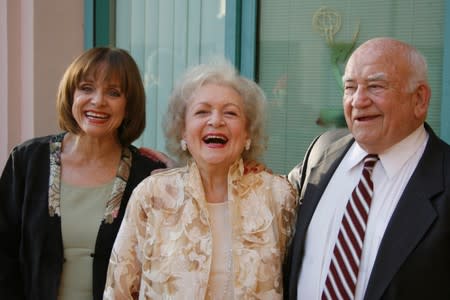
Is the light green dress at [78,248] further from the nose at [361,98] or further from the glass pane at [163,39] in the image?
the glass pane at [163,39]

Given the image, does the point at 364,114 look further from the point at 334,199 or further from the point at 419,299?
the point at 419,299

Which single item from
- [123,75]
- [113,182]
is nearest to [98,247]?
[113,182]

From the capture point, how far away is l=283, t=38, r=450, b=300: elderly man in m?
2.20

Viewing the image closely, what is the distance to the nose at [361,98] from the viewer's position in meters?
2.38

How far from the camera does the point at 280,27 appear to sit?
14.4 feet

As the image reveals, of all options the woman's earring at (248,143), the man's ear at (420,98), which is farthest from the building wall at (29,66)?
the man's ear at (420,98)

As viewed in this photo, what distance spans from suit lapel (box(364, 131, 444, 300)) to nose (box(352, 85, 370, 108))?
328mm

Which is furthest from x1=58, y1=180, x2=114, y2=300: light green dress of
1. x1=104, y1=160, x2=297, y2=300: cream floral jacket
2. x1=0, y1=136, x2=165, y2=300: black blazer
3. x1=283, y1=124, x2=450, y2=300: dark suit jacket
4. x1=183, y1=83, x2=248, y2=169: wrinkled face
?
x1=283, y1=124, x2=450, y2=300: dark suit jacket

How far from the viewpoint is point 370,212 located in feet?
7.85

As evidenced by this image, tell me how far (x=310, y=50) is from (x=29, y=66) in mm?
2156

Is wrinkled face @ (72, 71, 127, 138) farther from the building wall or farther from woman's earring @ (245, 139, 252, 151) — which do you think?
the building wall

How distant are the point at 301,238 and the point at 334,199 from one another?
21cm

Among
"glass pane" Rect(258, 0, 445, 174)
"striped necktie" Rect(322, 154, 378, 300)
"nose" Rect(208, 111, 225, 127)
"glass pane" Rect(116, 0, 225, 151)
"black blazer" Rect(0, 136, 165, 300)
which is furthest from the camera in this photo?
"glass pane" Rect(116, 0, 225, 151)

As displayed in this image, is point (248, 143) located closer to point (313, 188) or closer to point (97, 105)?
point (313, 188)
